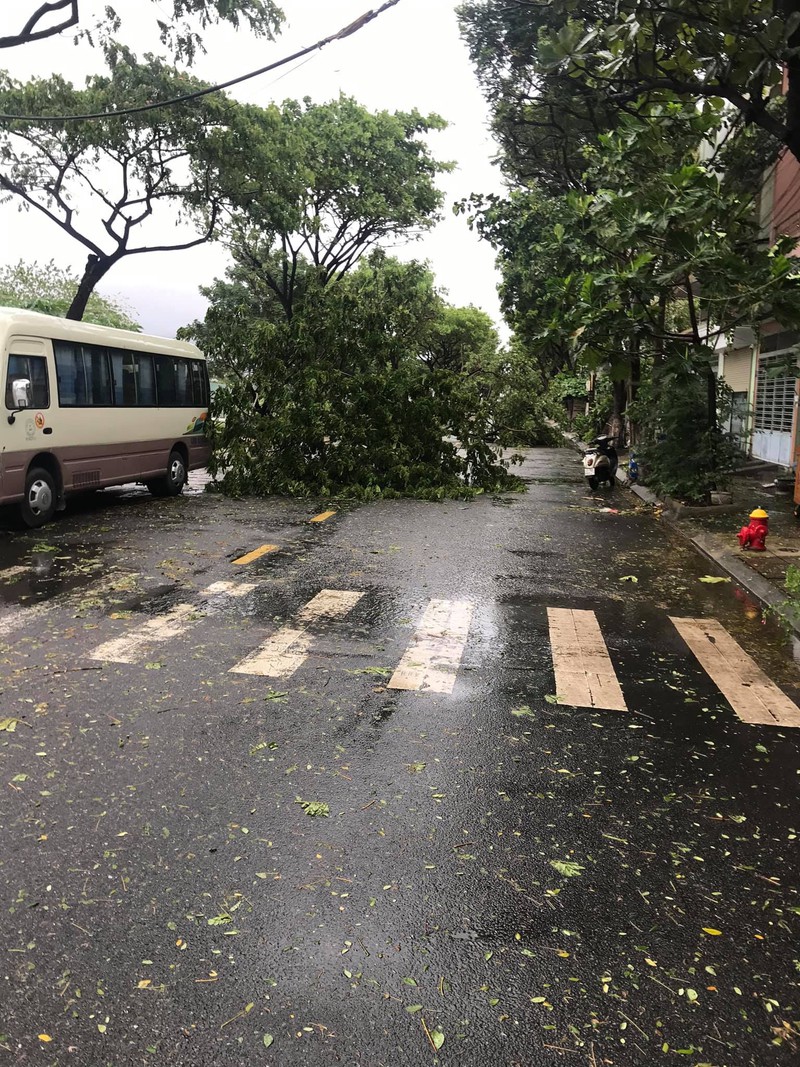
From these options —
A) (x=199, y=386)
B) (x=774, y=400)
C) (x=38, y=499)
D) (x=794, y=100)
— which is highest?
(x=794, y=100)

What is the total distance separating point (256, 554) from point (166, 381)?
21.8 feet

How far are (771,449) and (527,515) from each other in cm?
1019

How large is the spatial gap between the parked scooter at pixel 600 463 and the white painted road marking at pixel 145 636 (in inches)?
476

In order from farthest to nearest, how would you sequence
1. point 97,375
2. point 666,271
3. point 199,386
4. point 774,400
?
point 774,400, point 199,386, point 97,375, point 666,271

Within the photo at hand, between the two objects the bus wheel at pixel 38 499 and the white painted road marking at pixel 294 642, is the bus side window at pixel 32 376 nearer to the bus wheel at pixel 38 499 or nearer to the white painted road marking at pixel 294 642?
the bus wheel at pixel 38 499

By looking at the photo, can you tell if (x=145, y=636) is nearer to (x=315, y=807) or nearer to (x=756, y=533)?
(x=315, y=807)

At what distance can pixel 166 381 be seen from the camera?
15.6 meters

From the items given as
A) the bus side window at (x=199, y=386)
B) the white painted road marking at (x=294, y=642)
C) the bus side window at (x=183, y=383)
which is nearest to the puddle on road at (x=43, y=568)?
the white painted road marking at (x=294, y=642)

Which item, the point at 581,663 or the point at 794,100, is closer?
the point at 581,663

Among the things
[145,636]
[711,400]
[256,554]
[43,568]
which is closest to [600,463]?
[711,400]

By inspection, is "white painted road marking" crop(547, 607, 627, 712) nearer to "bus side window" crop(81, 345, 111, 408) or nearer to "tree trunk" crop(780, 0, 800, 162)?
"tree trunk" crop(780, 0, 800, 162)

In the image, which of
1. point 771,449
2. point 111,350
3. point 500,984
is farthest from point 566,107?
point 500,984

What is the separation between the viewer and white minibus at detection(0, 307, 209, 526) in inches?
445

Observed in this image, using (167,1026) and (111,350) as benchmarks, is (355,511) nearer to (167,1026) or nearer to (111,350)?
(111,350)
